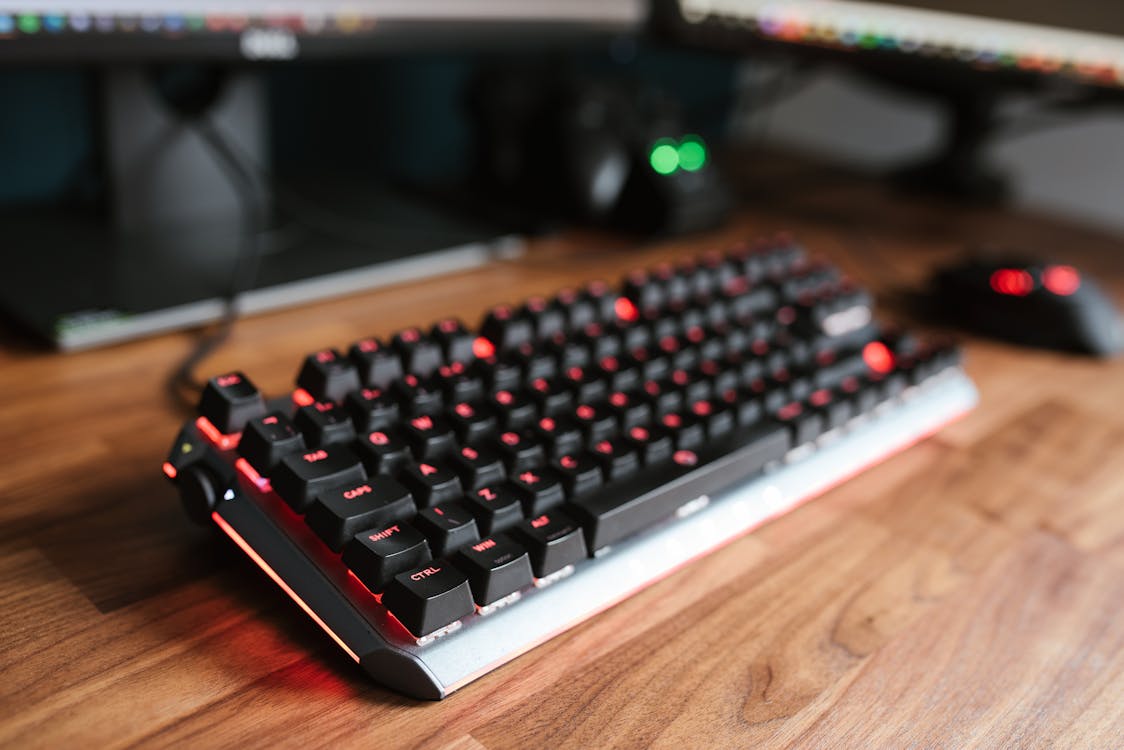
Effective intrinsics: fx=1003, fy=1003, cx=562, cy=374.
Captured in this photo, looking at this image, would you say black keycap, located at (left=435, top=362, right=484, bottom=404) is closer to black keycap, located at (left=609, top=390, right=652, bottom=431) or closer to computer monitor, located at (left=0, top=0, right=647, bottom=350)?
black keycap, located at (left=609, top=390, right=652, bottom=431)

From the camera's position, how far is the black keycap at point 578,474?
0.44m

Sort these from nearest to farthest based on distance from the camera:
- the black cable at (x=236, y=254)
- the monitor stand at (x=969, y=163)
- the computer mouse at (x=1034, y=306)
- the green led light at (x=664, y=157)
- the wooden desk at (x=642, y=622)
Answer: the wooden desk at (x=642, y=622) < the black cable at (x=236, y=254) < the computer mouse at (x=1034, y=306) < the green led light at (x=664, y=157) < the monitor stand at (x=969, y=163)

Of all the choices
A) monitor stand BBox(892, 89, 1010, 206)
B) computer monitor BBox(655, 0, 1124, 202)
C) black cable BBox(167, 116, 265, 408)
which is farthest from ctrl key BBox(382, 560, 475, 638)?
monitor stand BBox(892, 89, 1010, 206)

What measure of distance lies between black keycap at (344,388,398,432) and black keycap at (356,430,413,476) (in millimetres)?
11

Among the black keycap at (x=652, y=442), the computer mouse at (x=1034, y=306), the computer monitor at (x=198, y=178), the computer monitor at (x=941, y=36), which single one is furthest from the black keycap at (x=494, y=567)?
the computer monitor at (x=941, y=36)

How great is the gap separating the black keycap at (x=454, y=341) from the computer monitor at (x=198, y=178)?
0.60 ft

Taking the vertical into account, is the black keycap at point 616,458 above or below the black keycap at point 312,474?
below

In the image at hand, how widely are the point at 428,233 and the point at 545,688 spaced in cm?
50

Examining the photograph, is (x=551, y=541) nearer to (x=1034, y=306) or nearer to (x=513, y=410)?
(x=513, y=410)

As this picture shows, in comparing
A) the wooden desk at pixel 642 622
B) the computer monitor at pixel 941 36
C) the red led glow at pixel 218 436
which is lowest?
the wooden desk at pixel 642 622

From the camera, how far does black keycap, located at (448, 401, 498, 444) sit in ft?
1.52

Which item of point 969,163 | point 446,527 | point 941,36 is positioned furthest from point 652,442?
point 969,163

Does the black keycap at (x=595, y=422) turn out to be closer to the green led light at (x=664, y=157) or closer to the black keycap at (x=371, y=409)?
the black keycap at (x=371, y=409)

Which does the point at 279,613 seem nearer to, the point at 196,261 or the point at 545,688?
the point at 545,688
